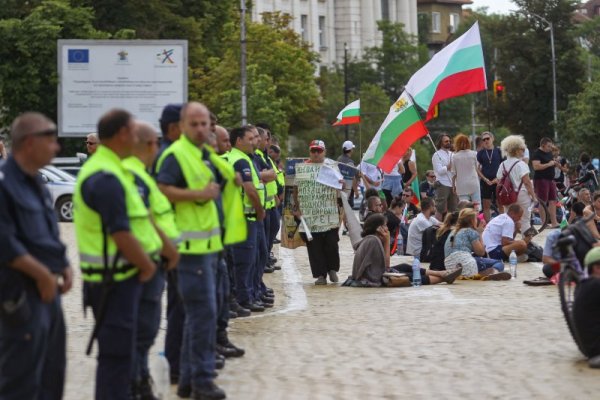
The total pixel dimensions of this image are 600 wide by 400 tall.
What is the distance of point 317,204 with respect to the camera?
19.5 m

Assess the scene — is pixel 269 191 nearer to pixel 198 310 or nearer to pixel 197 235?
pixel 197 235

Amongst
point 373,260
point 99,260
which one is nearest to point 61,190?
point 373,260

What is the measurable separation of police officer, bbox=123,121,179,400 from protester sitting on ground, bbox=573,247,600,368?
10.5 ft

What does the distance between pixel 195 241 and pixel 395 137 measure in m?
14.0

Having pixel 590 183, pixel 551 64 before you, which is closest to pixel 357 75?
pixel 551 64

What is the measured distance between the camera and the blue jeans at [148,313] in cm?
894

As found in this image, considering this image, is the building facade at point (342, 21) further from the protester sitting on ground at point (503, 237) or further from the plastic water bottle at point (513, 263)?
the plastic water bottle at point (513, 263)

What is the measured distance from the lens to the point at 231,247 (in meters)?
14.6

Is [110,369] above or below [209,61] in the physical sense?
below

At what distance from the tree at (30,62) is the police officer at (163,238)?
41906 millimetres

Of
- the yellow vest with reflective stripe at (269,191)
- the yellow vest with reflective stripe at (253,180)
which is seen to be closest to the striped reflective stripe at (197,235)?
the yellow vest with reflective stripe at (253,180)

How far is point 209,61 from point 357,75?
165 feet

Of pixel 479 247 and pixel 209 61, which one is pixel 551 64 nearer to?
pixel 209 61

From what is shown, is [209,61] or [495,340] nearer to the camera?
[495,340]
